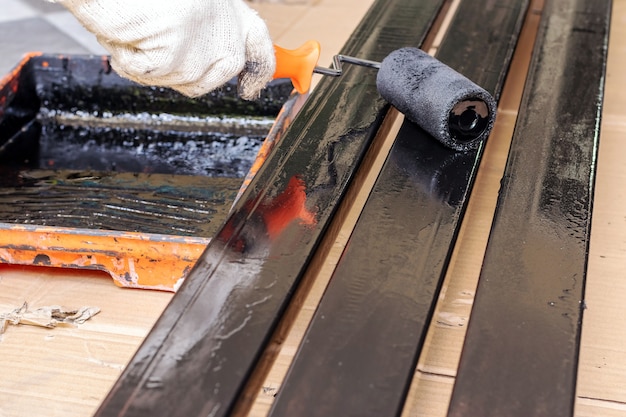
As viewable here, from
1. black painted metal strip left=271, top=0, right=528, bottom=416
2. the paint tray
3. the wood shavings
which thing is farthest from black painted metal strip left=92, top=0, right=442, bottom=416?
the wood shavings

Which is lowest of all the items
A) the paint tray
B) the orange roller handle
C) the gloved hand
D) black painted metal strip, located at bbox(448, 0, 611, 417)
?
the paint tray

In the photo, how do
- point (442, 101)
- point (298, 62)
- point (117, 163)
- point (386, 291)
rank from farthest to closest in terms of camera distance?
point (117, 163), point (298, 62), point (442, 101), point (386, 291)

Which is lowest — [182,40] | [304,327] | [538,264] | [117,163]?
[117,163]

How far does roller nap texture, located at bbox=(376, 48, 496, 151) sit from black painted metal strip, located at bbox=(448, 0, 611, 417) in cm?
10

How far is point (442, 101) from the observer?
1.35 m

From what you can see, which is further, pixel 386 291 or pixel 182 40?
pixel 182 40

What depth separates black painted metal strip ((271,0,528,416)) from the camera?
0.88 metres

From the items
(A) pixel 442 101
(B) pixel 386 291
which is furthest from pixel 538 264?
(A) pixel 442 101

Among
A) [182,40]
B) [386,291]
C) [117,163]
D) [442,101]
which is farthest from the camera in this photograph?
[117,163]

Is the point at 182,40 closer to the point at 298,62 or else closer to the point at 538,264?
→ the point at 298,62

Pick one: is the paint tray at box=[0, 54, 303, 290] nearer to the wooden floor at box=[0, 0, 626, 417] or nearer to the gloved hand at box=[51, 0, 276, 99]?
the wooden floor at box=[0, 0, 626, 417]

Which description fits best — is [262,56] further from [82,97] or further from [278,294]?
[82,97]

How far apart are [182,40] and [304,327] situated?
0.57m

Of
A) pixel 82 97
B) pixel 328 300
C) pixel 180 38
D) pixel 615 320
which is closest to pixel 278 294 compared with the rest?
pixel 328 300
